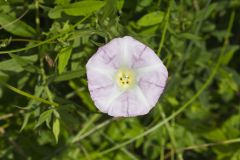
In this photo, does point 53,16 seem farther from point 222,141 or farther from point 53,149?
point 222,141

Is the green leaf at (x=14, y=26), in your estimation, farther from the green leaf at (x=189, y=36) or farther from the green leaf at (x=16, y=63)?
the green leaf at (x=189, y=36)

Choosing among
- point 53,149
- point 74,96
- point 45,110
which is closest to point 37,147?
point 53,149

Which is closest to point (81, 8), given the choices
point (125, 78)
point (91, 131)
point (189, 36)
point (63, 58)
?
point (63, 58)

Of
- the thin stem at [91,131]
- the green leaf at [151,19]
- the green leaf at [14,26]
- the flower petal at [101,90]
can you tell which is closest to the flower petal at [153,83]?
the flower petal at [101,90]

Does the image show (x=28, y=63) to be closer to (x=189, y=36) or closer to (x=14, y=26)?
(x=14, y=26)

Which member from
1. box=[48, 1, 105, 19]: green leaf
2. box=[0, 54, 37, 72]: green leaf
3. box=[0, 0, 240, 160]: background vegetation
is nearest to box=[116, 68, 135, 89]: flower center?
box=[0, 0, 240, 160]: background vegetation

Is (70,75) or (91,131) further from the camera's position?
(91,131)

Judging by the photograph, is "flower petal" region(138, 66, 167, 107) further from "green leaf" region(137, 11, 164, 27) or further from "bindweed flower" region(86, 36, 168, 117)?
"green leaf" region(137, 11, 164, 27)
